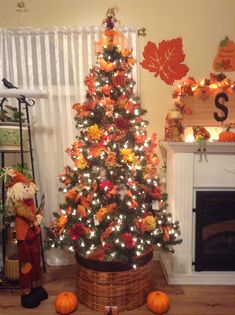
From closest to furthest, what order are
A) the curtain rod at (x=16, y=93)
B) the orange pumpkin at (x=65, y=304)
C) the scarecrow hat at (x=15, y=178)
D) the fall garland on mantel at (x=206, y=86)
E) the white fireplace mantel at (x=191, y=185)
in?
the orange pumpkin at (x=65, y=304), the scarecrow hat at (x=15, y=178), the curtain rod at (x=16, y=93), the white fireplace mantel at (x=191, y=185), the fall garland on mantel at (x=206, y=86)

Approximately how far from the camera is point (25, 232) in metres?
2.35

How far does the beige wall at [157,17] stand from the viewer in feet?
10.1

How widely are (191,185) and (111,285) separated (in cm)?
104

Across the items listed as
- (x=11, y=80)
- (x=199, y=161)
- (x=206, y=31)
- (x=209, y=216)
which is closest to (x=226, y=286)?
A: (x=209, y=216)

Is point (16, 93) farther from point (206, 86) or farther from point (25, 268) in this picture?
point (206, 86)

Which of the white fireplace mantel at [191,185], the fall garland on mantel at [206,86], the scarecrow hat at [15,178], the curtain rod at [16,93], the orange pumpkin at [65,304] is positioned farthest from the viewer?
the fall garland on mantel at [206,86]

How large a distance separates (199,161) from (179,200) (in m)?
0.37

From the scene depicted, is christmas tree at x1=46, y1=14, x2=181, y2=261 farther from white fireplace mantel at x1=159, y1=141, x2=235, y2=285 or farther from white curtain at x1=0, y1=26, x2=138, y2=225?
white curtain at x1=0, y1=26, x2=138, y2=225

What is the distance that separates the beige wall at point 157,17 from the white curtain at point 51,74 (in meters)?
0.12

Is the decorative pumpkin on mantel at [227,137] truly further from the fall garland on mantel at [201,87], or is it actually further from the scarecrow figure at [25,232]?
the scarecrow figure at [25,232]

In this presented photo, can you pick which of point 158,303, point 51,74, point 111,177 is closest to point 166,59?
point 51,74

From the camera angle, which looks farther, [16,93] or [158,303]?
[16,93]

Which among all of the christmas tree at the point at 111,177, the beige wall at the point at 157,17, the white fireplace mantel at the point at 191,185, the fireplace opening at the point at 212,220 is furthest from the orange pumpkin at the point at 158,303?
the beige wall at the point at 157,17

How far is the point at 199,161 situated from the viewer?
107 inches
